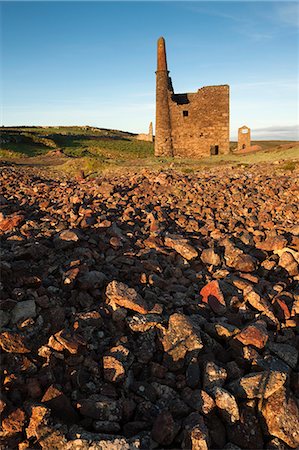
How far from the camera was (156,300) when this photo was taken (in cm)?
378

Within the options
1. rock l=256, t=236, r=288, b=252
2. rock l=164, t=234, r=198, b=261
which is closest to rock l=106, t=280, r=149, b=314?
rock l=164, t=234, r=198, b=261

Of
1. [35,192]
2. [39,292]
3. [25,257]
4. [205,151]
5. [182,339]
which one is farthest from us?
[205,151]

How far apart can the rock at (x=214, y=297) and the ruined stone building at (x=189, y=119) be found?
72.5 feet

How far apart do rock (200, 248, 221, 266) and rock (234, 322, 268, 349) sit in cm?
172

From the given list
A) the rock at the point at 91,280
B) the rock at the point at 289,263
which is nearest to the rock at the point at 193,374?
the rock at the point at 91,280

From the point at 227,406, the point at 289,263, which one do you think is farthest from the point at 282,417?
the point at 289,263

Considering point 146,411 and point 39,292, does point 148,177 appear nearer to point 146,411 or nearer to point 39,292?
point 39,292

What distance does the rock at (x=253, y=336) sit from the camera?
126 inches

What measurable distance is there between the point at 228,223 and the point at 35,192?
15.1 feet

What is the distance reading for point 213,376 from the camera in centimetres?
274

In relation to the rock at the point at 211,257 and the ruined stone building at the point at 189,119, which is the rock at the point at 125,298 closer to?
the rock at the point at 211,257

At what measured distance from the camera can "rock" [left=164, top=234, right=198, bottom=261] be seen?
504cm

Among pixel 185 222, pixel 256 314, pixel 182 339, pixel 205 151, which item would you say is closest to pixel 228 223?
pixel 185 222

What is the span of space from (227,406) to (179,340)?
2.34 feet
